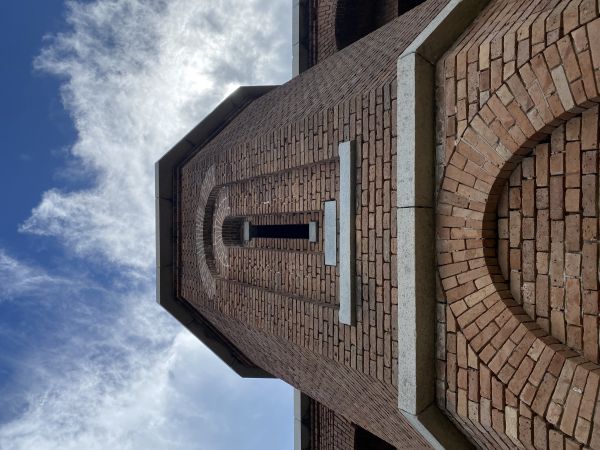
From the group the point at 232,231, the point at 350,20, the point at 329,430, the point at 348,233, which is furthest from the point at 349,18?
the point at 329,430

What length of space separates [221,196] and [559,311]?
586cm

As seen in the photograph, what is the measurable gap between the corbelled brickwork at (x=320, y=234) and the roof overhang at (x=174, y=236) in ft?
2.26

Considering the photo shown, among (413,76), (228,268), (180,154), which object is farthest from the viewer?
(180,154)


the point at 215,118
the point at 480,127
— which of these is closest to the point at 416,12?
the point at 480,127

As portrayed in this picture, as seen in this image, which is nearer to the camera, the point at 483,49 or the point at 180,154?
the point at 483,49

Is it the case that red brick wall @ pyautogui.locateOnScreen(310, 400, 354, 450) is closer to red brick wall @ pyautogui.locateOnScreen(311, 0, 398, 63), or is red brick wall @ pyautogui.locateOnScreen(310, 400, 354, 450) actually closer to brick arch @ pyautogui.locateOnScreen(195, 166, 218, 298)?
brick arch @ pyautogui.locateOnScreen(195, 166, 218, 298)

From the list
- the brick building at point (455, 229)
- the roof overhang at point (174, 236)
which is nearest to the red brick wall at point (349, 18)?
the roof overhang at point (174, 236)

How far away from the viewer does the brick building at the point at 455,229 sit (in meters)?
2.86

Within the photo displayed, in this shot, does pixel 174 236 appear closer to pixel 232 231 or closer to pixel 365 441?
pixel 232 231

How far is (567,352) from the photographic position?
9.50ft

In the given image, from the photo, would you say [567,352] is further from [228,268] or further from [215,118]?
[215,118]

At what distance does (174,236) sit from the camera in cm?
952

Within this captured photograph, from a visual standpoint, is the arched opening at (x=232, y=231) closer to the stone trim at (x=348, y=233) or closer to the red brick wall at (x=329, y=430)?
the stone trim at (x=348, y=233)

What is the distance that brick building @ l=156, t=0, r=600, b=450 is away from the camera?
286cm
